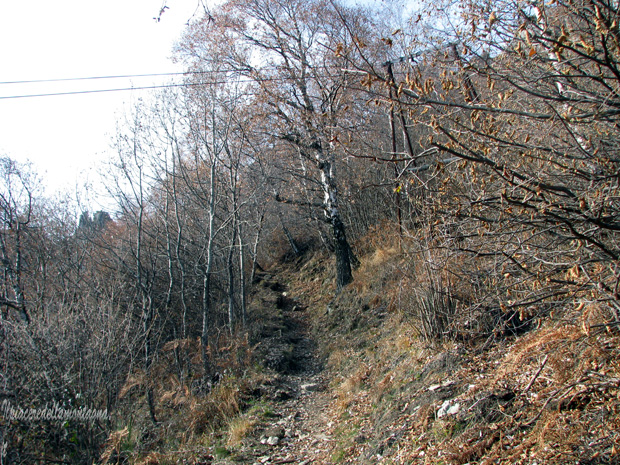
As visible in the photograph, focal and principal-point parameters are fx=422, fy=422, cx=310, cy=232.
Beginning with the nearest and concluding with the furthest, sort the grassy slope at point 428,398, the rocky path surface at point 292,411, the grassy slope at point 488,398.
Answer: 1. the grassy slope at point 488,398
2. the grassy slope at point 428,398
3. the rocky path surface at point 292,411

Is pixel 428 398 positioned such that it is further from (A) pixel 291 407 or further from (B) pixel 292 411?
(A) pixel 291 407

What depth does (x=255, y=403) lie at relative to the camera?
Result: 24.5 ft

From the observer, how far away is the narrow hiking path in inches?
225

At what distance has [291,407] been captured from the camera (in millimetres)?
7281

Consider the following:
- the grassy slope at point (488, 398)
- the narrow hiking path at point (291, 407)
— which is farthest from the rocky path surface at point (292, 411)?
the grassy slope at point (488, 398)

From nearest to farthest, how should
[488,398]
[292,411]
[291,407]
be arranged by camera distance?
1. [488,398]
2. [292,411]
3. [291,407]

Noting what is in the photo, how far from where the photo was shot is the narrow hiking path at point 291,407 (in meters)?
5.72

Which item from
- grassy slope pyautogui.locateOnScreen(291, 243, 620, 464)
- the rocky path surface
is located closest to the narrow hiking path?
the rocky path surface

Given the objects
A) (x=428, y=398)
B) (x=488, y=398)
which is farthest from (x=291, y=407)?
(x=488, y=398)

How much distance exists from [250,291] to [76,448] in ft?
35.7

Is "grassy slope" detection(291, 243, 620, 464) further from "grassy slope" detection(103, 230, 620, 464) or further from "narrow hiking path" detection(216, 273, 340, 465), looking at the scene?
"narrow hiking path" detection(216, 273, 340, 465)

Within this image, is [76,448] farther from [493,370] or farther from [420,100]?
[420,100]

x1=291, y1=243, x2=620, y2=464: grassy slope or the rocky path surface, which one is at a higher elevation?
x1=291, y1=243, x2=620, y2=464: grassy slope

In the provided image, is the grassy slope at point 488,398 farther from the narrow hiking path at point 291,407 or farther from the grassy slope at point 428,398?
the narrow hiking path at point 291,407
